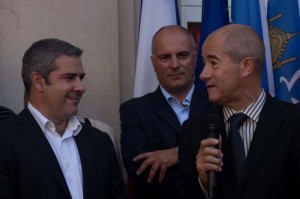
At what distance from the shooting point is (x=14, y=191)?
363cm

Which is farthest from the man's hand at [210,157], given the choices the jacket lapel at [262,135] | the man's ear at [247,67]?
the man's ear at [247,67]

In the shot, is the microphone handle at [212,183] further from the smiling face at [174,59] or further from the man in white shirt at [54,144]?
the smiling face at [174,59]

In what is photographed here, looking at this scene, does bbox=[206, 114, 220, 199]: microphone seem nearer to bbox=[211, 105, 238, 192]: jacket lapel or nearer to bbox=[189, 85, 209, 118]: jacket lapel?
bbox=[211, 105, 238, 192]: jacket lapel

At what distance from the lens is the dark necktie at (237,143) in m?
3.49

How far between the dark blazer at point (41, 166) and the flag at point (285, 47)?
1.61 m

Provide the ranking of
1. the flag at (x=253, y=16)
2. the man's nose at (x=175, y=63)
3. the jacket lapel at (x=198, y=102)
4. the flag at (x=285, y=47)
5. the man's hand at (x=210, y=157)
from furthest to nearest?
the flag at (x=253, y=16) < the flag at (x=285, y=47) < the man's nose at (x=175, y=63) < the jacket lapel at (x=198, y=102) < the man's hand at (x=210, y=157)

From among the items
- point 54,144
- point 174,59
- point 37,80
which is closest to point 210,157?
Result: point 54,144

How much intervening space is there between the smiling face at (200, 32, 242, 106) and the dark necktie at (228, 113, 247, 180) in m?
0.14

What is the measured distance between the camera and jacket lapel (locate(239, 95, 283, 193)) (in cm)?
342

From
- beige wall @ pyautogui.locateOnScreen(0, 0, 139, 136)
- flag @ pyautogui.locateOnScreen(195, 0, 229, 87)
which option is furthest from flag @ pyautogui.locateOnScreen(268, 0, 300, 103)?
beige wall @ pyautogui.locateOnScreen(0, 0, 139, 136)

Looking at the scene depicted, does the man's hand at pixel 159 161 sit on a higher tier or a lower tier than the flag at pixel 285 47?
lower

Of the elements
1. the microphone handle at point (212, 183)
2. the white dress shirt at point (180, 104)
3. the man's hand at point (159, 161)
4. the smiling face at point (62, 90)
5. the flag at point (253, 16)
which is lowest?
the man's hand at point (159, 161)

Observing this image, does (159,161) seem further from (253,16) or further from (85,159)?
(253,16)

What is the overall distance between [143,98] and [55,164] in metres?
1.05
